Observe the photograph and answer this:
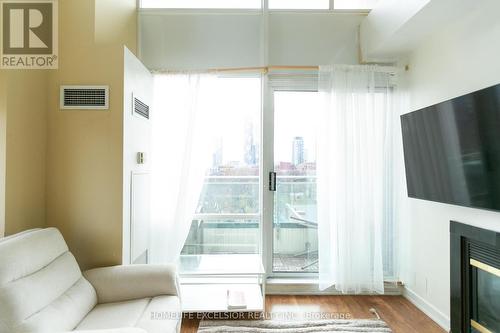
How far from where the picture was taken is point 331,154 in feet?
9.41

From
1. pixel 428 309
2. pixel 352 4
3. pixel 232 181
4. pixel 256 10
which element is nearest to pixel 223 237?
pixel 232 181

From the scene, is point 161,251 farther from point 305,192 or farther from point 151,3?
point 151,3

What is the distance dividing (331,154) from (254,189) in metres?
0.86

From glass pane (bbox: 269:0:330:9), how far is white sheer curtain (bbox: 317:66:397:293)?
0.76 m

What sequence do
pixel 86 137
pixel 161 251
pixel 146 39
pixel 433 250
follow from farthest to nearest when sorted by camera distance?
pixel 146 39
pixel 161 251
pixel 433 250
pixel 86 137

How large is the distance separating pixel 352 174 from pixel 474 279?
1210mm

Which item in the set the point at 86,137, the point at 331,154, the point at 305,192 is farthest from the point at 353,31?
the point at 86,137

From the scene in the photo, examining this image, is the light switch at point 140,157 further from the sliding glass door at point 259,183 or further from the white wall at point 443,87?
the white wall at point 443,87

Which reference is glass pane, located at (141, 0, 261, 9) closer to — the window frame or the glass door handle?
the window frame

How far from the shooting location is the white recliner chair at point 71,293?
4.76ft

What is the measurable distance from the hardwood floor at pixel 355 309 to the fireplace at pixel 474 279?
12.7 inches

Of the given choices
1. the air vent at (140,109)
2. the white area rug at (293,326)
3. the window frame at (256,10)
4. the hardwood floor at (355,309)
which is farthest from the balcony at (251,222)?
the window frame at (256,10)

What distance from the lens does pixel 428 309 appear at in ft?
8.54

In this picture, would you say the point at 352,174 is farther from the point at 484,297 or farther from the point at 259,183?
the point at 484,297
